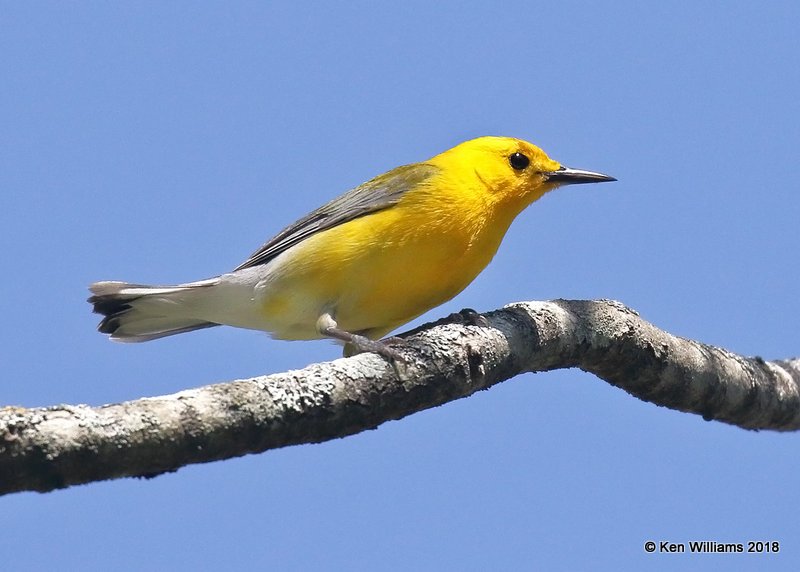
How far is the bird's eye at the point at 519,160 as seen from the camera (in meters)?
7.45

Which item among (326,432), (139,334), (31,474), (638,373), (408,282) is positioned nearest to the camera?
(31,474)

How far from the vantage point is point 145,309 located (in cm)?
737

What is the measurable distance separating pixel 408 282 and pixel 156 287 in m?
2.04

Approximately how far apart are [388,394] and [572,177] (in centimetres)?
376

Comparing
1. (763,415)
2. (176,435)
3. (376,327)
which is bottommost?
(763,415)

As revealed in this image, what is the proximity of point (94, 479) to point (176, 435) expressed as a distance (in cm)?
34

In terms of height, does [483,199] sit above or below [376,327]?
above

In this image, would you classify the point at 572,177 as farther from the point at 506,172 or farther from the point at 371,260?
the point at 371,260

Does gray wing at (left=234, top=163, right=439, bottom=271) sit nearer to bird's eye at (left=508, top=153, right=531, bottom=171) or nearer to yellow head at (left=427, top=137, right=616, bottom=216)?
yellow head at (left=427, top=137, right=616, bottom=216)

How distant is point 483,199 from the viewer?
6938 millimetres

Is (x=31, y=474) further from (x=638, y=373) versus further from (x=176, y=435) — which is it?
(x=638, y=373)

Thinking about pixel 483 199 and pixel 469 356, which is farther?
pixel 483 199

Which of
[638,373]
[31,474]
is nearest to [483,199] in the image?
[638,373]

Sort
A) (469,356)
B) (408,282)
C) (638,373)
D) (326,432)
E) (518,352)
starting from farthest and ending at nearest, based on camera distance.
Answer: (408,282), (638,373), (518,352), (469,356), (326,432)
